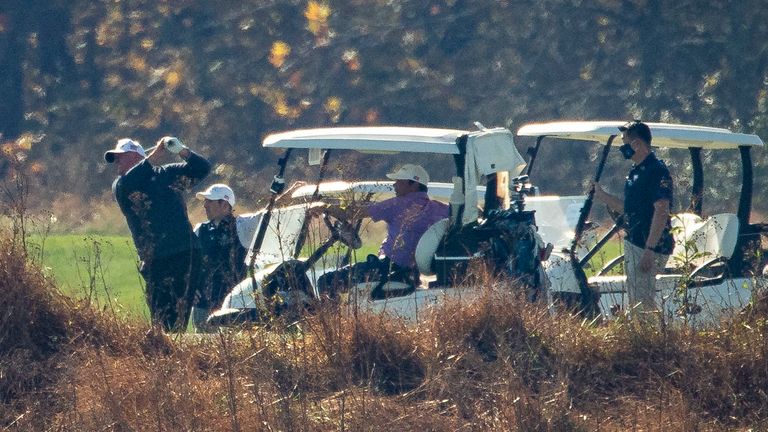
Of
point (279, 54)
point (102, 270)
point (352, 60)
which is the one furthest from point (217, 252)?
point (279, 54)

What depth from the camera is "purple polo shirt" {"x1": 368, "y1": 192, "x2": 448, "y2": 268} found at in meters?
8.59

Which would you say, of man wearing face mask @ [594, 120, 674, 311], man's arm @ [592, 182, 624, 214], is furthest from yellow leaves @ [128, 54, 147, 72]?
man wearing face mask @ [594, 120, 674, 311]

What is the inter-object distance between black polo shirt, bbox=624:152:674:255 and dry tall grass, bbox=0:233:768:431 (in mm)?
1198

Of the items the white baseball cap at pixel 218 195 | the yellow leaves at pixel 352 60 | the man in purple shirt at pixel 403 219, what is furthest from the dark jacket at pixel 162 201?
the yellow leaves at pixel 352 60

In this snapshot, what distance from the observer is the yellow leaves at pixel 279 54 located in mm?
28906

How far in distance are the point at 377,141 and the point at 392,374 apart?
1.89m

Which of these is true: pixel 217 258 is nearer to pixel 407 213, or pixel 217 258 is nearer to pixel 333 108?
pixel 407 213

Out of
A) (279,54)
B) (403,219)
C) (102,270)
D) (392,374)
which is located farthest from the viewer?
(279,54)

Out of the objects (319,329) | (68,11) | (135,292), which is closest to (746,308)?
(319,329)

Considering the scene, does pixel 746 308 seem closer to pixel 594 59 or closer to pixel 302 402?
pixel 302 402

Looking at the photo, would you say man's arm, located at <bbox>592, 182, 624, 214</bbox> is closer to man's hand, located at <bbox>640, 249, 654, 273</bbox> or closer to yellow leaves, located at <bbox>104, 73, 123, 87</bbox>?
man's hand, located at <bbox>640, 249, 654, 273</bbox>

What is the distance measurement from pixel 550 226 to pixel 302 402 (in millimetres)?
4075

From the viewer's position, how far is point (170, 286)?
8195 mm

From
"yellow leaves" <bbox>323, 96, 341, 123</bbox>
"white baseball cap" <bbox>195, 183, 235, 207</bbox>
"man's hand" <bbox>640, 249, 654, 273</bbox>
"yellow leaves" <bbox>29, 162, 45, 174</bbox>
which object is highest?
"yellow leaves" <bbox>323, 96, 341, 123</bbox>
